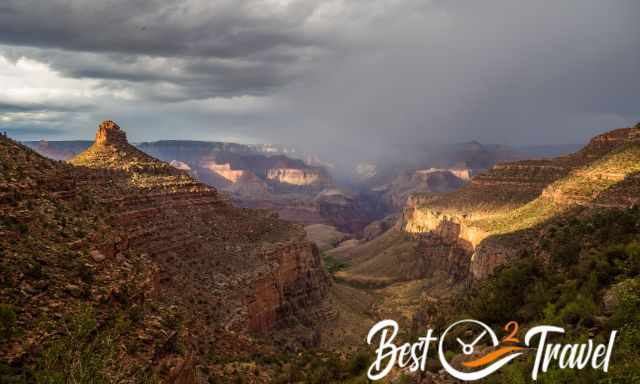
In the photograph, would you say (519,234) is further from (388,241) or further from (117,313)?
(388,241)

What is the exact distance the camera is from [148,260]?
1304 inches

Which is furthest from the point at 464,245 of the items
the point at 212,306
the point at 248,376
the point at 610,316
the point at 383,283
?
the point at 610,316

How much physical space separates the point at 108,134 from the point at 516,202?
66596 millimetres

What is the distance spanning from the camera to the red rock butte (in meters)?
59.0

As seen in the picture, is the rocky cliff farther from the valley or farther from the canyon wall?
the canyon wall

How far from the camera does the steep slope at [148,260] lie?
19406 mm

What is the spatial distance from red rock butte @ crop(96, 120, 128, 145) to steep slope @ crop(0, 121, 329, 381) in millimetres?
123

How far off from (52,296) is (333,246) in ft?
581

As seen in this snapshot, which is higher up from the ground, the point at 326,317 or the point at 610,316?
the point at 610,316

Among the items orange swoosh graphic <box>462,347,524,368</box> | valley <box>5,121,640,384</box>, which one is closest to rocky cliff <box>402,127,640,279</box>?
valley <box>5,121,640,384</box>

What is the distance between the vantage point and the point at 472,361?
1764cm

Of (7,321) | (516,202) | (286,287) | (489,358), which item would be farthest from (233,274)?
(516,202)

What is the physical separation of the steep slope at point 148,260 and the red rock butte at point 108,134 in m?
0.12

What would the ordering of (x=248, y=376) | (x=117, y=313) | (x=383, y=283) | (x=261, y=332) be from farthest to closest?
(x=383, y=283) → (x=261, y=332) → (x=248, y=376) → (x=117, y=313)
